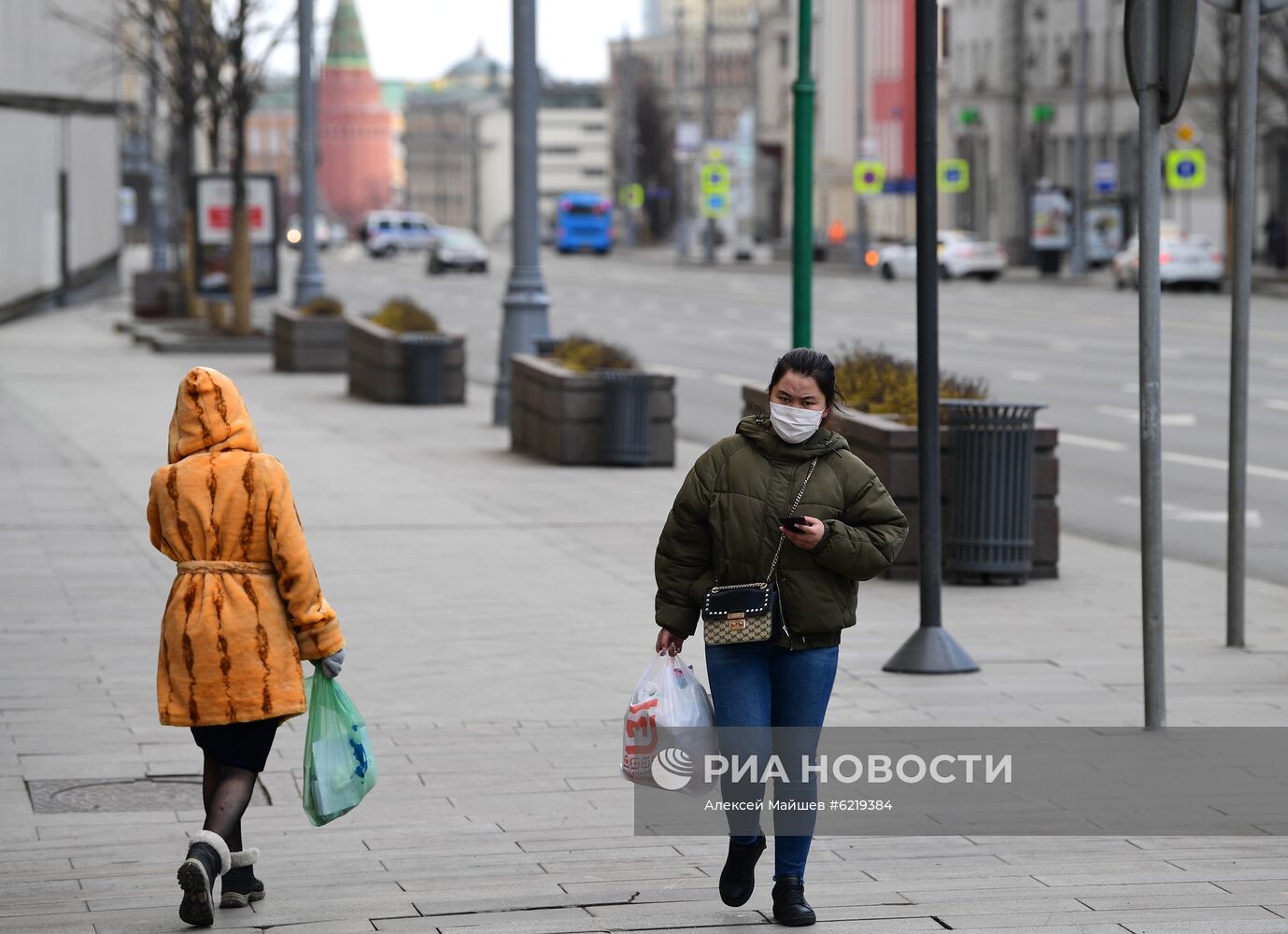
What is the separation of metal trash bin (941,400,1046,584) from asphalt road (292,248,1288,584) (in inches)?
69.2

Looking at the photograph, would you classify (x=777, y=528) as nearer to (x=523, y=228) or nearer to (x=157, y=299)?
(x=523, y=228)

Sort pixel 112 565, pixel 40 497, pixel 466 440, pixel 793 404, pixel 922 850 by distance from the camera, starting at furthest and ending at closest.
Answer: pixel 466 440 → pixel 40 497 → pixel 112 565 → pixel 922 850 → pixel 793 404

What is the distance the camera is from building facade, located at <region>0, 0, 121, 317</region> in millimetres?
47688

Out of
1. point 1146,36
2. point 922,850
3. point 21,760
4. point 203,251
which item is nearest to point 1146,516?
point 1146,36

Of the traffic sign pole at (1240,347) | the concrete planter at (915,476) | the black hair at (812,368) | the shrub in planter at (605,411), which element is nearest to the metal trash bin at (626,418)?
the shrub in planter at (605,411)

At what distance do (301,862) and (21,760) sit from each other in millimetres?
1840

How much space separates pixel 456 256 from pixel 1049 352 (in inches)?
1836

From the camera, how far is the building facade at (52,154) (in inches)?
1877

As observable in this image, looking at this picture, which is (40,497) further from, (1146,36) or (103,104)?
(103,104)

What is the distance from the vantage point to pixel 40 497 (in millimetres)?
16516

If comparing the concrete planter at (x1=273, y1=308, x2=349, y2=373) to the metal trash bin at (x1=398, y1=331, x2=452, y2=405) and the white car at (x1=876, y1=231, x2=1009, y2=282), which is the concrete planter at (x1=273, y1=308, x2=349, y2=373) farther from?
the white car at (x1=876, y1=231, x2=1009, y2=282)

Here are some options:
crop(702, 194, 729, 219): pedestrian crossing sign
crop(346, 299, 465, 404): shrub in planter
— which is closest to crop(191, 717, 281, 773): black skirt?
crop(346, 299, 465, 404): shrub in planter

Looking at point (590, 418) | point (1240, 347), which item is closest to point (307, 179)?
point (590, 418)

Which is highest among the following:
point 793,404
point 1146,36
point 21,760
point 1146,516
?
point 1146,36
